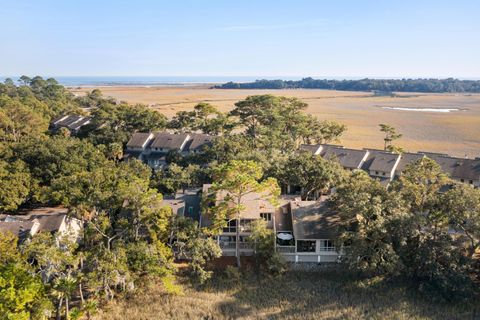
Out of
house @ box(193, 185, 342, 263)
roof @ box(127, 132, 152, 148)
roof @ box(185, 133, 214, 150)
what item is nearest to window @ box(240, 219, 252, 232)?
house @ box(193, 185, 342, 263)

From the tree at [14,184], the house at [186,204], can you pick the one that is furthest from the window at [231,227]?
the tree at [14,184]

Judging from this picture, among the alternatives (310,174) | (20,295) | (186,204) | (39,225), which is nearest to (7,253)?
(20,295)

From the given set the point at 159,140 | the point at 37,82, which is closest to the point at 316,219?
the point at 159,140

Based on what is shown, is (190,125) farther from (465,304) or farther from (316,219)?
(465,304)

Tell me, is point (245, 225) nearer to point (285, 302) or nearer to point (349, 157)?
point (285, 302)

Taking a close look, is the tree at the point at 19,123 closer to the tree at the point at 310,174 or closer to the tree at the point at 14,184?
the tree at the point at 14,184

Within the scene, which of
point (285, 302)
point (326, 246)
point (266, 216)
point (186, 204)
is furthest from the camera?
point (186, 204)

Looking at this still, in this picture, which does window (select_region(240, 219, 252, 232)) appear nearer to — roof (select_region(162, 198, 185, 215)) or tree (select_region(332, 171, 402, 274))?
roof (select_region(162, 198, 185, 215))
